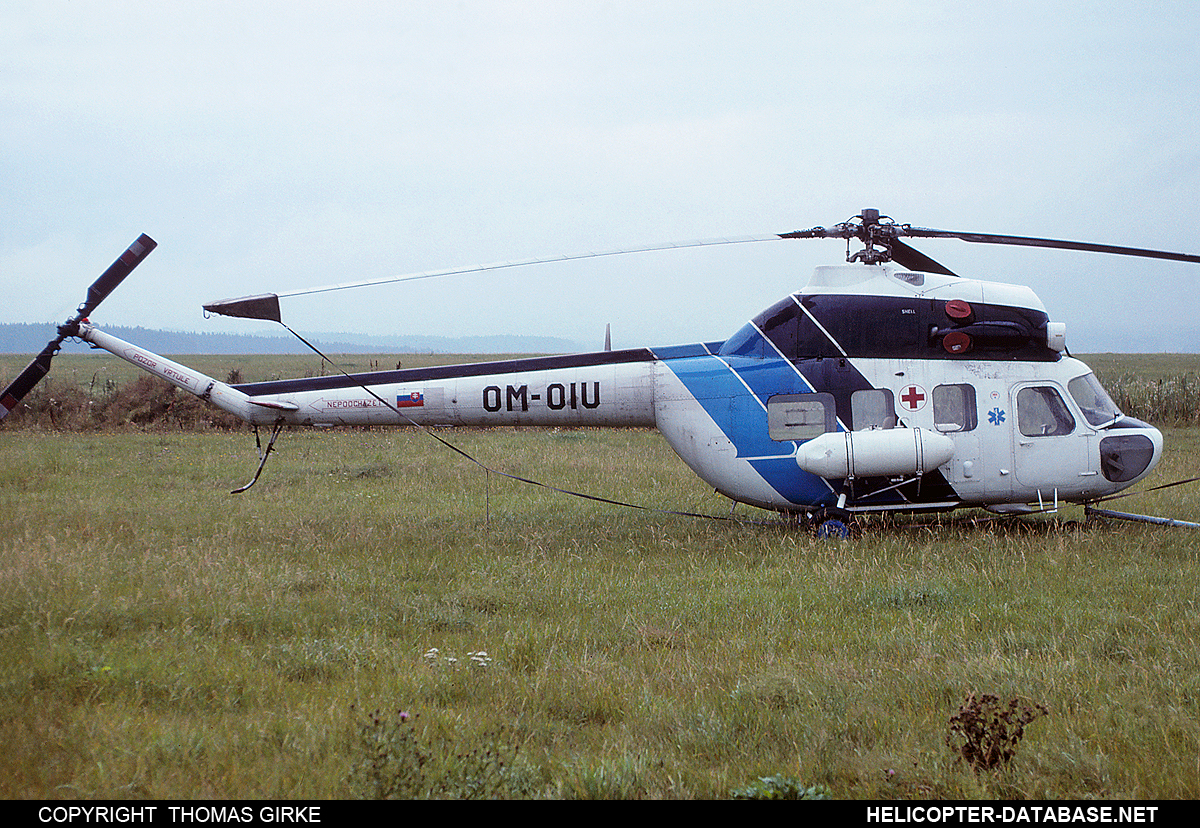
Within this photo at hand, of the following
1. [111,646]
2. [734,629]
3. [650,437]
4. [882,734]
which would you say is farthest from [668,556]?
[650,437]

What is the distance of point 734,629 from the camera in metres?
6.89

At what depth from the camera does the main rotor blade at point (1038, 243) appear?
29.9 ft

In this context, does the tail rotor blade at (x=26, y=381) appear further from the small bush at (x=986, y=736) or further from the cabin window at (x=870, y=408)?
the small bush at (x=986, y=736)

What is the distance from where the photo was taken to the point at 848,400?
10227 millimetres

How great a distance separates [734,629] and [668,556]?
2.79 m

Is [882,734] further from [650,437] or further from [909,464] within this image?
[650,437]

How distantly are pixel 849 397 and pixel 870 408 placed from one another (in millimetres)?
286

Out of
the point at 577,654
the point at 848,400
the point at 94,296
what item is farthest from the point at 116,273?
the point at 848,400

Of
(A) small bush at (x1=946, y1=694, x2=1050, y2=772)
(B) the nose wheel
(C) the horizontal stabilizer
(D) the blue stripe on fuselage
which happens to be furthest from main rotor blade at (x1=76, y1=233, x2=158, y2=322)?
(A) small bush at (x1=946, y1=694, x2=1050, y2=772)

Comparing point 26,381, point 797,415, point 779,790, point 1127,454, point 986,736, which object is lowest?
point 779,790

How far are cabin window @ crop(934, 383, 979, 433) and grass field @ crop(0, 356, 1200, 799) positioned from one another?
4.61ft

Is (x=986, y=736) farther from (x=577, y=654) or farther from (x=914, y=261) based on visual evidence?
(x=914, y=261)

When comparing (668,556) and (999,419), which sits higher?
(999,419)

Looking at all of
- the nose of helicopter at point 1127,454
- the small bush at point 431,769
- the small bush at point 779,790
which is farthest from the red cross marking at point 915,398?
the small bush at point 431,769
